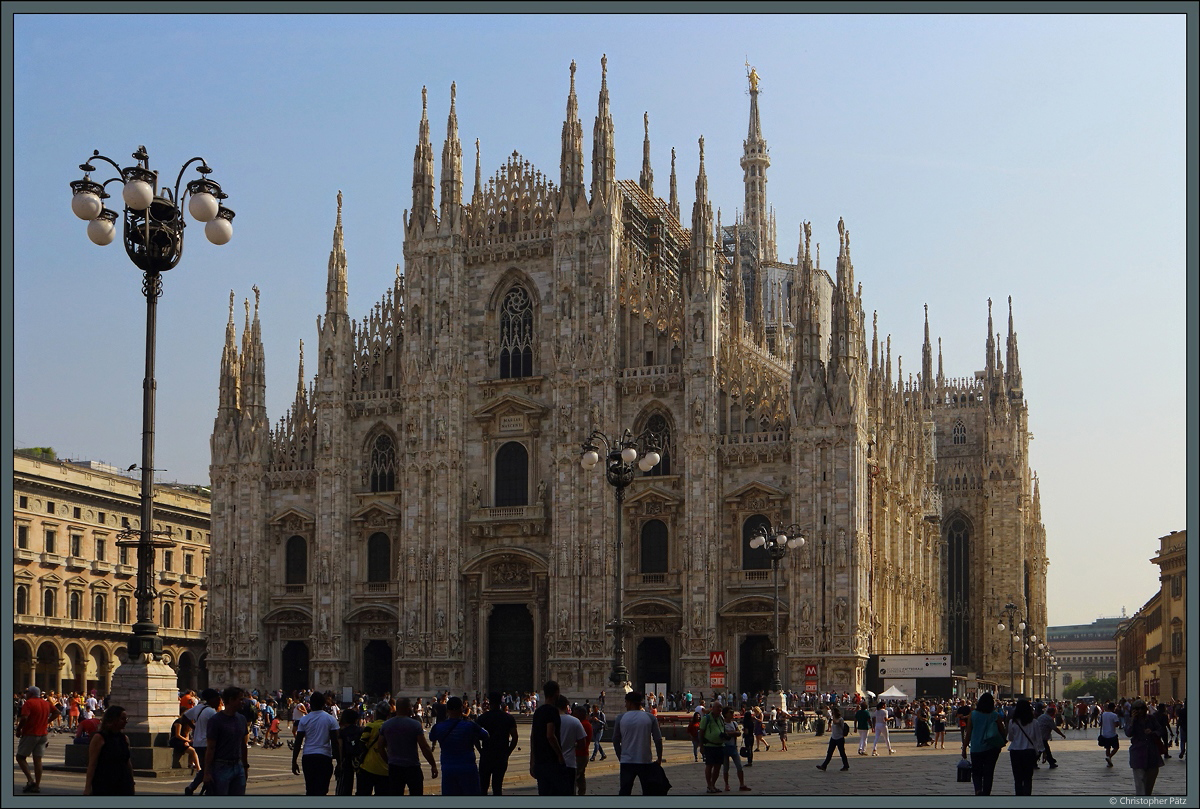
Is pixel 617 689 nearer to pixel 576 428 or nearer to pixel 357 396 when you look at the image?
pixel 576 428

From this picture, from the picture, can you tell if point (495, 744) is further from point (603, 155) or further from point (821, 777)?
point (603, 155)

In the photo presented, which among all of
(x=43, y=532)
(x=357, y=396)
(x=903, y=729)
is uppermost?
(x=357, y=396)

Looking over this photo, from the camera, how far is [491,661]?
195 feet

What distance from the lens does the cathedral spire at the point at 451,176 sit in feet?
200

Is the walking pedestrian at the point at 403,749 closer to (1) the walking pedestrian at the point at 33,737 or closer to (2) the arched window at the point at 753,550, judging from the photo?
(1) the walking pedestrian at the point at 33,737

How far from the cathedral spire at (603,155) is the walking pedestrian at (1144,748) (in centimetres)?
4011

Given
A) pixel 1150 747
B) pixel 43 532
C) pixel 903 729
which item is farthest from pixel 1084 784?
pixel 43 532

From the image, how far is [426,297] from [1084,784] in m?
39.5

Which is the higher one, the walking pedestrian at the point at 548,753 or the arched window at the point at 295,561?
the arched window at the point at 295,561

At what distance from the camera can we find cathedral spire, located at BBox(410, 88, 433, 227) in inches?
2408

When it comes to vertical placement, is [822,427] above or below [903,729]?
above

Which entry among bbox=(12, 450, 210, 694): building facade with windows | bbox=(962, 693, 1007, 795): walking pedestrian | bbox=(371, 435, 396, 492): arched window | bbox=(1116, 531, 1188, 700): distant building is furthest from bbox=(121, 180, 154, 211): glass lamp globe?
bbox=(1116, 531, 1188, 700): distant building

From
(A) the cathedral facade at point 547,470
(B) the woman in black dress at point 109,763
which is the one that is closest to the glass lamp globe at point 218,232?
(B) the woman in black dress at point 109,763

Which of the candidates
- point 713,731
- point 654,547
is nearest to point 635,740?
point 713,731
